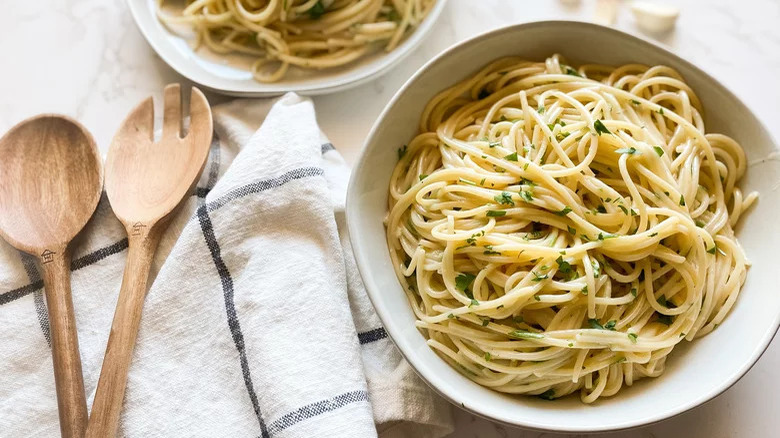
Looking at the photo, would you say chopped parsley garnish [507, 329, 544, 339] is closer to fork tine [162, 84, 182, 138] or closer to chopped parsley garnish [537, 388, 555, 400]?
chopped parsley garnish [537, 388, 555, 400]

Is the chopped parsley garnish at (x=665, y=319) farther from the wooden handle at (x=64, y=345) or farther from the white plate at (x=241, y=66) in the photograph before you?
the wooden handle at (x=64, y=345)

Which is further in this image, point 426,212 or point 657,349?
point 426,212

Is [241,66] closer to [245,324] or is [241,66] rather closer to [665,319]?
[245,324]

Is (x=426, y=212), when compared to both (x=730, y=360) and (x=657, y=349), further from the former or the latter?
(x=730, y=360)

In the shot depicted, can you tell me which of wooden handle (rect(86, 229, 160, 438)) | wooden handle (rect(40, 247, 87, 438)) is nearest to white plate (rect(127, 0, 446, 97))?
wooden handle (rect(86, 229, 160, 438))

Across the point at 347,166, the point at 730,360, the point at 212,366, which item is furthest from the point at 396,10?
the point at 730,360

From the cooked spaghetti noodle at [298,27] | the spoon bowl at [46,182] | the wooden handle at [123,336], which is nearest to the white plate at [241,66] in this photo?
the cooked spaghetti noodle at [298,27]

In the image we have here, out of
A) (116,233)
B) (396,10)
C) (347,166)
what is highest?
(396,10)
